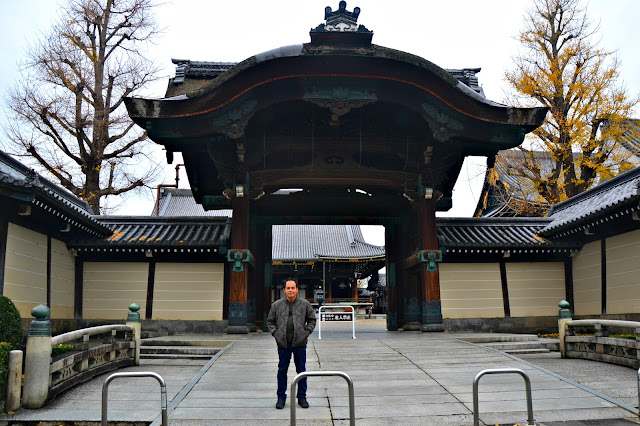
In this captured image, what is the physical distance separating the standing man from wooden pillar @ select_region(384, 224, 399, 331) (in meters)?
9.24

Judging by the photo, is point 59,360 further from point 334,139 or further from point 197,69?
point 197,69

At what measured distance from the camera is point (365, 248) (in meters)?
37.8

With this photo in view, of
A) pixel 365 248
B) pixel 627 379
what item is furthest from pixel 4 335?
pixel 365 248

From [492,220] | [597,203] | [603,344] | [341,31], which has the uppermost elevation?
[341,31]

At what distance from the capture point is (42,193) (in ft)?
33.1

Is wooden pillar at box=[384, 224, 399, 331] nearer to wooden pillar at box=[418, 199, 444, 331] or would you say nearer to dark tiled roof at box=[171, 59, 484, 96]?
wooden pillar at box=[418, 199, 444, 331]

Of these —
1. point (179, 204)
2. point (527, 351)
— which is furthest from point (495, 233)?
point (179, 204)

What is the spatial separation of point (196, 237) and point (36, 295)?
439cm

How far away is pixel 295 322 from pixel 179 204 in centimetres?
3985

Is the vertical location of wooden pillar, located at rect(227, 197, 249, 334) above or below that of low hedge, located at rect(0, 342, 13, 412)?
above

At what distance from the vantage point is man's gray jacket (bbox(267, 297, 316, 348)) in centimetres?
625

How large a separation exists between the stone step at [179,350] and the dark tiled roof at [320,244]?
2511cm

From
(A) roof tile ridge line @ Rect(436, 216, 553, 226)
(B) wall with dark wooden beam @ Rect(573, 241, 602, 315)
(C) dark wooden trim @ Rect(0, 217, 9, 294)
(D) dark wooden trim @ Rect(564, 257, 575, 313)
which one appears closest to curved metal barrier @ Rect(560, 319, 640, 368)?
(B) wall with dark wooden beam @ Rect(573, 241, 602, 315)

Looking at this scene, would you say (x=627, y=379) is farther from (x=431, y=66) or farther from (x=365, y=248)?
(x=365, y=248)
